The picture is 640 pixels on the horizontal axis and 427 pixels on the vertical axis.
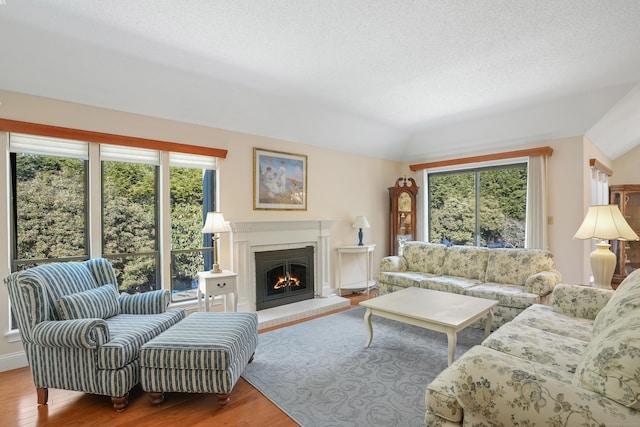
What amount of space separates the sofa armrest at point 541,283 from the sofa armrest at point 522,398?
2.26 m

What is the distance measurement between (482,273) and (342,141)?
283 cm

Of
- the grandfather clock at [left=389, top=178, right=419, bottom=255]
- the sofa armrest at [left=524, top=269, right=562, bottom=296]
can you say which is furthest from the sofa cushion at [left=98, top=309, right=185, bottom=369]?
the grandfather clock at [left=389, top=178, right=419, bottom=255]

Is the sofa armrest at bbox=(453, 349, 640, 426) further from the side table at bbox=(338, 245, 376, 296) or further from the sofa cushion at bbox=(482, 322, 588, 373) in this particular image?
the side table at bbox=(338, 245, 376, 296)

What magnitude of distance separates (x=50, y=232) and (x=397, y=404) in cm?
345

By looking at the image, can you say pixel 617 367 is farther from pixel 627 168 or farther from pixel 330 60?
pixel 627 168

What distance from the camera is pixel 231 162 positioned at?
4.10 metres

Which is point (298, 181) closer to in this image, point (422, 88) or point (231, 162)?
point (231, 162)

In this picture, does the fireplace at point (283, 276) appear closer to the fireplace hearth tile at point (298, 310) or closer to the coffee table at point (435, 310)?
the fireplace hearth tile at point (298, 310)

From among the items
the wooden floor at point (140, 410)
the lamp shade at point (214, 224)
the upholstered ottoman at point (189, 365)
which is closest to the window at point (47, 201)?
the wooden floor at point (140, 410)

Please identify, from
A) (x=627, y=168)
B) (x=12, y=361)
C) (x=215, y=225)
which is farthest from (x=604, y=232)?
(x=12, y=361)

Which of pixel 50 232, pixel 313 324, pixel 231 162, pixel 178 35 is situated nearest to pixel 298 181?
pixel 231 162

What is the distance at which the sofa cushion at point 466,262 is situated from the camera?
4168 mm

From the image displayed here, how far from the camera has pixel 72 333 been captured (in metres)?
2.04

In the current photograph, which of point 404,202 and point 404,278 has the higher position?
point 404,202
